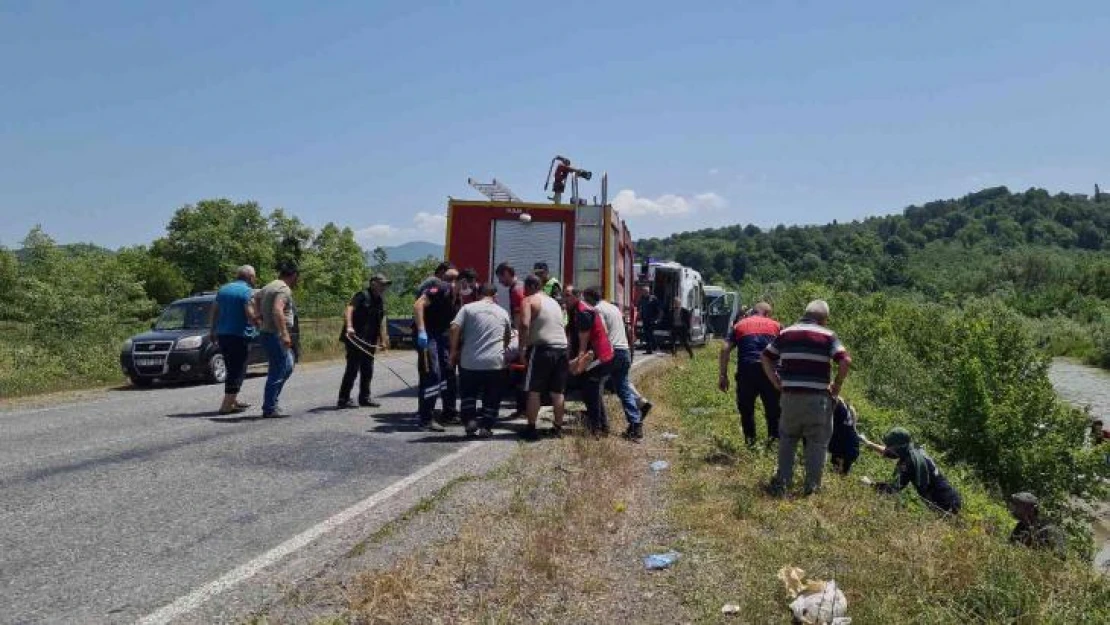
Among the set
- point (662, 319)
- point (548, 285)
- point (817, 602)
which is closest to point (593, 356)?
point (548, 285)

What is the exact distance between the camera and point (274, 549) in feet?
17.0

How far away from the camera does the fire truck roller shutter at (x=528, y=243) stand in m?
13.0

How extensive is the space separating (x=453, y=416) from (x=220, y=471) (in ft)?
11.6

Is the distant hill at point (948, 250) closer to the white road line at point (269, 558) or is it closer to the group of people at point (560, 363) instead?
the group of people at point (560, 363)

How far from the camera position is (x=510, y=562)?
4.89 meters

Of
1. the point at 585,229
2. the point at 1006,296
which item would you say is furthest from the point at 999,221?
the point at 585,229

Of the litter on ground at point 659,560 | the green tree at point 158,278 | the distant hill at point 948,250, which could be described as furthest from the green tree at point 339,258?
the litter on ground at point 659,560

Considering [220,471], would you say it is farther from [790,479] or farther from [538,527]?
[790,479]

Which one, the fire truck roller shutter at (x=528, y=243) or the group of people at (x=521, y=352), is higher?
the fire truck roller shutter at (x=528, y=243)

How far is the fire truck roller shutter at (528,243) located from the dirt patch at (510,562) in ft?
20.2

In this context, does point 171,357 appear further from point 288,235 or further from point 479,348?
point 288,235

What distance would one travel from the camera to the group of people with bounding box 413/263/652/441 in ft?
29.8

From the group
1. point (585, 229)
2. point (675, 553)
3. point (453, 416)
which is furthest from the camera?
point (585, 229)

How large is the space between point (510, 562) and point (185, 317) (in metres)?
13.4
